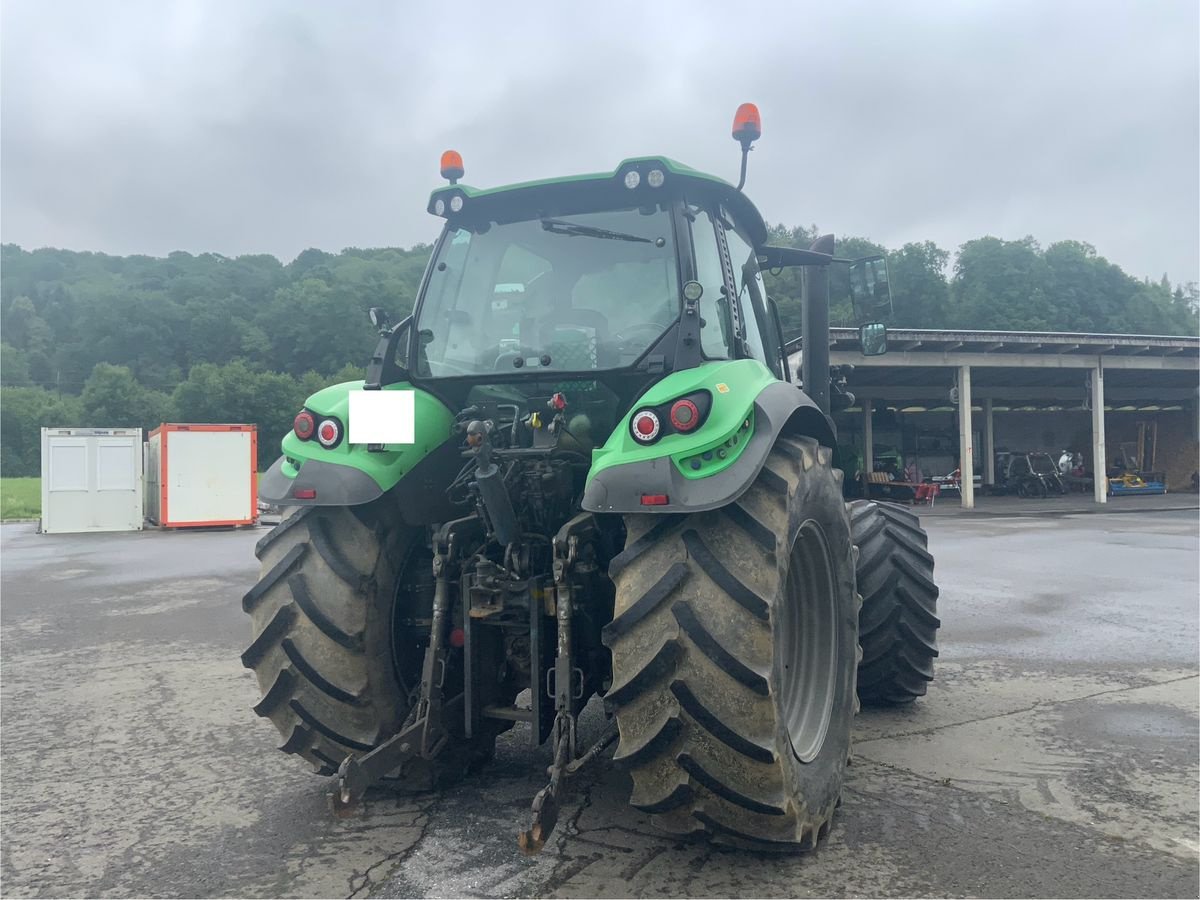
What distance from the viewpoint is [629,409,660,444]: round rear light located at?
9.63ft

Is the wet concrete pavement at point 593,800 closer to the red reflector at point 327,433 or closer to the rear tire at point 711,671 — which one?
the rear tire at point 711,671

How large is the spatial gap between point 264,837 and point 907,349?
24907mm

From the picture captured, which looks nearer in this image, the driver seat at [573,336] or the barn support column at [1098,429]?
the driver seat at [573,336]

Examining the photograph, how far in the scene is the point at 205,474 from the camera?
2066 centimetres

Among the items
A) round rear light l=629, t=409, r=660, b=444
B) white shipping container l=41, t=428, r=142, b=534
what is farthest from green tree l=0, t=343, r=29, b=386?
round rear light l=629, t=409, r=660, b=444

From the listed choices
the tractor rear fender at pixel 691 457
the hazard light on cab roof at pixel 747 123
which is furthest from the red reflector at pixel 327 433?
the hazard light on cab roof at pixel 747 123

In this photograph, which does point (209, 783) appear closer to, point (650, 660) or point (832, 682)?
point (650, 660)

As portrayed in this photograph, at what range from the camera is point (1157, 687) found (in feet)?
19.3

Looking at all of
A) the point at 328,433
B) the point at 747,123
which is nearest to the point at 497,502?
the point at 328,433

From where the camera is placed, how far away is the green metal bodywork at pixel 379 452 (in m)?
3.53

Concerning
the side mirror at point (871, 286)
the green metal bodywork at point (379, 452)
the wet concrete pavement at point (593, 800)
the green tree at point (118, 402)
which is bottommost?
the wet concrete pavement at point (593, 800)

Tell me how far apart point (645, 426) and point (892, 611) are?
2.68 m

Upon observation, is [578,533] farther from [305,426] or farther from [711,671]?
[305,426]

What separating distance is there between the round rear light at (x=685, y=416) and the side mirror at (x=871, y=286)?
7.81ft
